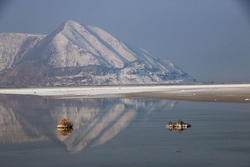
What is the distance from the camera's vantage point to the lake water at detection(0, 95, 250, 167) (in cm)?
1992

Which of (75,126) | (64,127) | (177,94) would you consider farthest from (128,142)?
(177,94)

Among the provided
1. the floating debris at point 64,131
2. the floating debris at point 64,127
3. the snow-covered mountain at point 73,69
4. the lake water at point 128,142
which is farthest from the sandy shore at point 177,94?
the snow-covered mountain at point 73,69

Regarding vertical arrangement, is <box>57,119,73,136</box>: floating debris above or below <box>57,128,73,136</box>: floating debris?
above

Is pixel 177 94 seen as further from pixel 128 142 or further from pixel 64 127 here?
pixel 128 142

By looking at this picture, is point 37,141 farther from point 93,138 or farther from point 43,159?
point 43,159

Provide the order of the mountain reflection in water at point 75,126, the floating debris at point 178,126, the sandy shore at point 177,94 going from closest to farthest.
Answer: the mountain reflection in water at point 75,126
the floating debris at point 178,126
the sandy shore at point 177,94

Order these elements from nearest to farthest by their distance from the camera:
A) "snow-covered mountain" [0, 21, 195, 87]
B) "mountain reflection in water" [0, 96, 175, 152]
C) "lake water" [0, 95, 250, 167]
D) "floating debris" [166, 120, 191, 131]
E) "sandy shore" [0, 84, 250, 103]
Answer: "lake water" [0, 95, 250, 167], "mountain reflection in water" [0, 96, 175, 152], "floating debris" [166, 120, 191, 131], "sandy shore" [0, 84, 250, 103], "snow-covered mountain" [0, 21, 195, 87]

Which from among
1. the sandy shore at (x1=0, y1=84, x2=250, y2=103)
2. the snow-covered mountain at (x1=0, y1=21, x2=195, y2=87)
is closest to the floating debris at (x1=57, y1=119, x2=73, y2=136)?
the sandy shore at (x1=0, y1=84, x2=250, y2=103)

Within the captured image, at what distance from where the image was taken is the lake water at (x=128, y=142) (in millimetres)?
19922

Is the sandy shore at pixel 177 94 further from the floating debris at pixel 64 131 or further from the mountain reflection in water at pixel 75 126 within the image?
the floating debris at pixel 64 131

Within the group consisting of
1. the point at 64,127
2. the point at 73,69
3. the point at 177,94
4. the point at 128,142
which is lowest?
the point at 128,142

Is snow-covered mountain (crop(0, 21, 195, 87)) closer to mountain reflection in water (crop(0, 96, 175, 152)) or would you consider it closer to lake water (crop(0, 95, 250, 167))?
mountain reflection in water (crop(0, 96, 175, 152))

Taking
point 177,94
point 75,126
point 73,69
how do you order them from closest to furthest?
point 75,126 → point 177,94 → point 73,69

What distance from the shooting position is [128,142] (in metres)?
24.3
